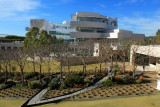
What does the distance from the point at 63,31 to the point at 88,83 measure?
152 feet

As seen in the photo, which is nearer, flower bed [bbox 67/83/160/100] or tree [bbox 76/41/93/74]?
flower bed [bbox 67/83/160/100]

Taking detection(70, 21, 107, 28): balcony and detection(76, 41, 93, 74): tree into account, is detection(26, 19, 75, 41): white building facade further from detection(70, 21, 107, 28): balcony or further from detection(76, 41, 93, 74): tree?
detection(76, 41, 93, 74): tree

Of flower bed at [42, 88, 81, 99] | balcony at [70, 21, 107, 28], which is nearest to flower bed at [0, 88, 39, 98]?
flower bed at [42, 88, 81, 99]

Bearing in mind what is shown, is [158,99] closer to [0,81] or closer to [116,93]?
[116,93]

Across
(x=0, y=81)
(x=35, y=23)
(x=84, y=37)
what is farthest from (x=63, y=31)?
(x=0, y=81)

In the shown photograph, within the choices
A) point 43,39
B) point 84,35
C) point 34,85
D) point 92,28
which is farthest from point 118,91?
point 92,28

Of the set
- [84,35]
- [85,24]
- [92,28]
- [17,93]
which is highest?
[85,24]

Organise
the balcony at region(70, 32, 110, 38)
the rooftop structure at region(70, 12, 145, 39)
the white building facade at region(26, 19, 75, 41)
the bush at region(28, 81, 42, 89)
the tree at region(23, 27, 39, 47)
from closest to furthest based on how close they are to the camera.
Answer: the bush at region(28, 81, 42, 89), the tree at region(23, 27, 39, 47), the rooftop structure at region(70, 12, 145, 39), the balcony at region(70, 32, 110, 38), the white building facade at region(26, 19, 75, 41)

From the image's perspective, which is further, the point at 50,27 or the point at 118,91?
→ the point at 50,27

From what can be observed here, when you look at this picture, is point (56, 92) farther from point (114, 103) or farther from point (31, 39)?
point (31, 39)

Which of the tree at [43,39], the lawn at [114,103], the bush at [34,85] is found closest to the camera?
the lawn at [114,103]

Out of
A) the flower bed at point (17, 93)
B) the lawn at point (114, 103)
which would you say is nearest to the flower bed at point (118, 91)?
the lawn at point (114, 103)

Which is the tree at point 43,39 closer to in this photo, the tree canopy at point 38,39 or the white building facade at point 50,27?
the tree canopy at point 38,39

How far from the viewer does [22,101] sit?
12547 mm
